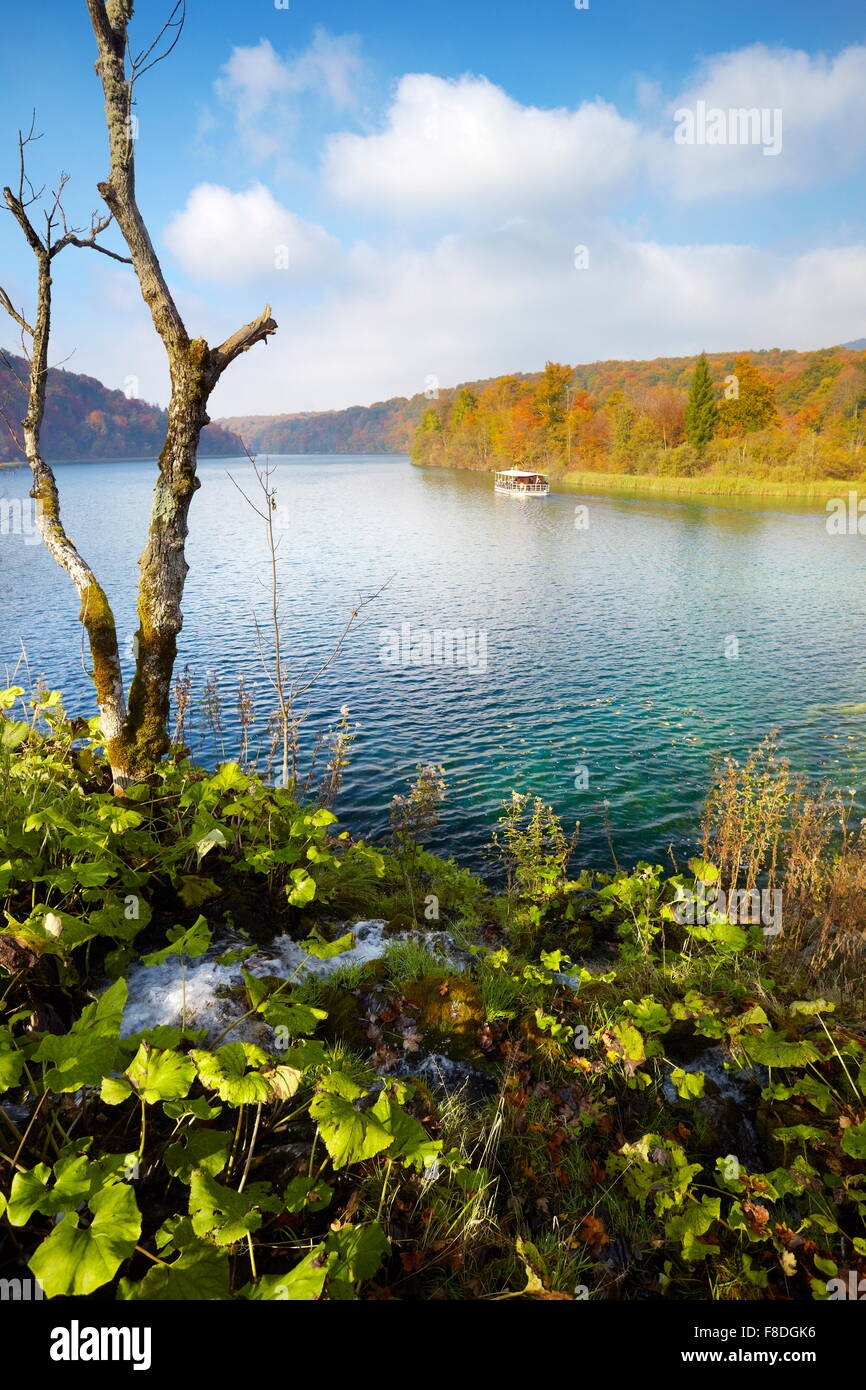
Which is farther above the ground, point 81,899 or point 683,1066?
point 81,899


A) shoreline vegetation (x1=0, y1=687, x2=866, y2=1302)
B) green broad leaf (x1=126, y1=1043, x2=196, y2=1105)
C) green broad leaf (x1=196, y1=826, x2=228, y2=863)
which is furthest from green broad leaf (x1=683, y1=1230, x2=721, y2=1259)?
green broad leaf (x1=196, y1=826, x2=228, y2=863)

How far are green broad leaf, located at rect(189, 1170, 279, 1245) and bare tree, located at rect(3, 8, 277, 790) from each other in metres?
3.71

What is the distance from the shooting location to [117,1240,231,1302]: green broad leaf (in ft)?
5.95

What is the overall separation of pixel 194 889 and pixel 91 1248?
255 cm

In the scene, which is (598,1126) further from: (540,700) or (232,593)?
(232,593)

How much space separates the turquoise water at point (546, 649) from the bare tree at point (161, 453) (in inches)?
216

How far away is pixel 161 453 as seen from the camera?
199 inches

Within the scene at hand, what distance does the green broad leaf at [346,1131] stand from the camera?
2070mm

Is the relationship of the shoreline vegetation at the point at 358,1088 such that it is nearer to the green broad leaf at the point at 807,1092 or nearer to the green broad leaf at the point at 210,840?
the green broad leaf at the point at 807,1092

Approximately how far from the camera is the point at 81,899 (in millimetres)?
3740

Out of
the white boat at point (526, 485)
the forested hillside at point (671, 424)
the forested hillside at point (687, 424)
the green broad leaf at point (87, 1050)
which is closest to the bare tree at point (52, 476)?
the green broad leaf at point (87, 1050)
